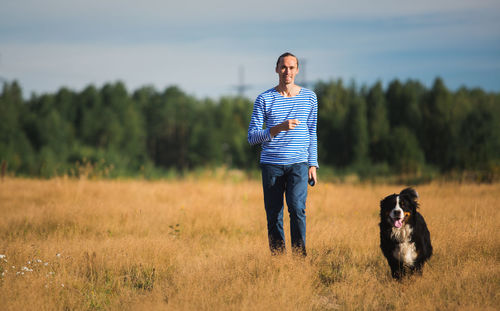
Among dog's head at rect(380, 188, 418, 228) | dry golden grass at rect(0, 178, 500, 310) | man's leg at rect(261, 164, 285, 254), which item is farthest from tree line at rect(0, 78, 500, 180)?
dog's head at rect(380, 188, 418, 228)

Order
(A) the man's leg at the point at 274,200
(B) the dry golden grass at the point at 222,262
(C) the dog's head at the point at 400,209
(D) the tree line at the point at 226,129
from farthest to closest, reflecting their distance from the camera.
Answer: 1. (D) the tree line at the point at 226,129
2. (A) the man's leg at the point at 274,200
3. (C) the dog's head at the point at 400,209
4. (B) the dry golden grass at the point at 222,262

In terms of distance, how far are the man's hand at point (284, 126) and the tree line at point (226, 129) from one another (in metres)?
16.6

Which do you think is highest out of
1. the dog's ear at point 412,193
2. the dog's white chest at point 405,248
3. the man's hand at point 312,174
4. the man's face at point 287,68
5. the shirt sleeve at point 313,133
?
the man's face at point 287,68

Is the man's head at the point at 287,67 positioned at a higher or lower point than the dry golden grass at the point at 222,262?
higher

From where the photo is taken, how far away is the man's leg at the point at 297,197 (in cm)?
446

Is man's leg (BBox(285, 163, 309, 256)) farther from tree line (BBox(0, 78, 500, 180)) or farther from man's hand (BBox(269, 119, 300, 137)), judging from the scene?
tree line (BBox(0, 78, 500, 180))

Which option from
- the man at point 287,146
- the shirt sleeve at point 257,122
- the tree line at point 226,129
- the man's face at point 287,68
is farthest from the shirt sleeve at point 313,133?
the tree line at point 226,129

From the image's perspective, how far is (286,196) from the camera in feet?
15.1

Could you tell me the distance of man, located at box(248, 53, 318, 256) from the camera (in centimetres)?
445

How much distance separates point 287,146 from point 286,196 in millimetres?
556

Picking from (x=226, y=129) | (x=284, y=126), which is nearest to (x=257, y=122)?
(x=284, y=126)

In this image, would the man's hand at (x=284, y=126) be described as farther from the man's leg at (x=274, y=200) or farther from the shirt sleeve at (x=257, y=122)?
the man's leg at (x=274, y=200)

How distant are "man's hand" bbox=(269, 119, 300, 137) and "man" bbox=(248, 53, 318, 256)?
0.20m

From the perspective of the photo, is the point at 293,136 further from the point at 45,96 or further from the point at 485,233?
the point at 45,96
